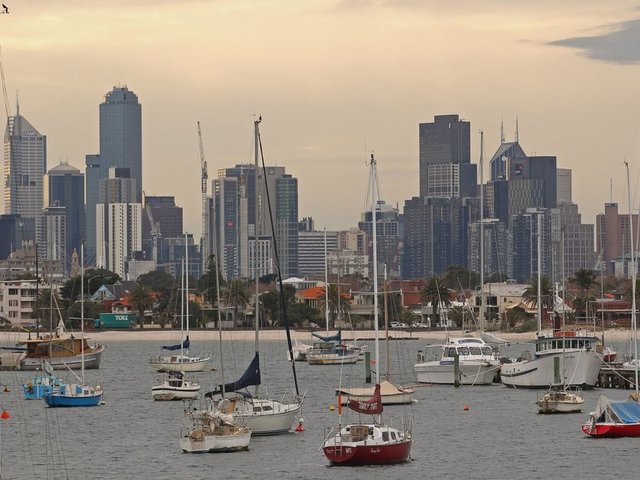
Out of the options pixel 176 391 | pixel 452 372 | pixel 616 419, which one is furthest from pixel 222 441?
Answer: pixel 452 372

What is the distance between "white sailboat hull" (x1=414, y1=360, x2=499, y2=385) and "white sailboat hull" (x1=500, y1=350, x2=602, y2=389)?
7.98ft

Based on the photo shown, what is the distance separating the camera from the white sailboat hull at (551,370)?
109125mm

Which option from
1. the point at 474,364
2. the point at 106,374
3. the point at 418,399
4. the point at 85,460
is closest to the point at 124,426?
the point at 85,460

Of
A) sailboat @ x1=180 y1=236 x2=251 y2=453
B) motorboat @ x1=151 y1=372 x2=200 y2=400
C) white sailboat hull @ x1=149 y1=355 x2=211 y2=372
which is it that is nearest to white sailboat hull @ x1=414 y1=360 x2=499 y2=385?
motorboat @ x1=151 y1=372 x2=200 y2=400

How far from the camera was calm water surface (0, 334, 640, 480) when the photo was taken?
7269cm

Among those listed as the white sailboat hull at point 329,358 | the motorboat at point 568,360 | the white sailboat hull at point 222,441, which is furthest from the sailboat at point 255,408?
the white sailboat hull at point 329,358

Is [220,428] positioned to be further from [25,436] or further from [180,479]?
[25,436]

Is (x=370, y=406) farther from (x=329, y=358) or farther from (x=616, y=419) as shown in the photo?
(x=329, y=358)

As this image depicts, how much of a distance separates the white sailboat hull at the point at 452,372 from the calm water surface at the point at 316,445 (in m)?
1.09

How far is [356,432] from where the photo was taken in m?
70.5

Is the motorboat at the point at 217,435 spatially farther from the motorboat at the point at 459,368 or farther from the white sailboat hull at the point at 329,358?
the white sailboat hull at the point at 329,358

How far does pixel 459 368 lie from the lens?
118 metres

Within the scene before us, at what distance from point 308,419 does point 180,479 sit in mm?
25799

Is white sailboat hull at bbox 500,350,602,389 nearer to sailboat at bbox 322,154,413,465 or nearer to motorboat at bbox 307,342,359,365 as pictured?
sailboat at bbox 322,154,413,465
